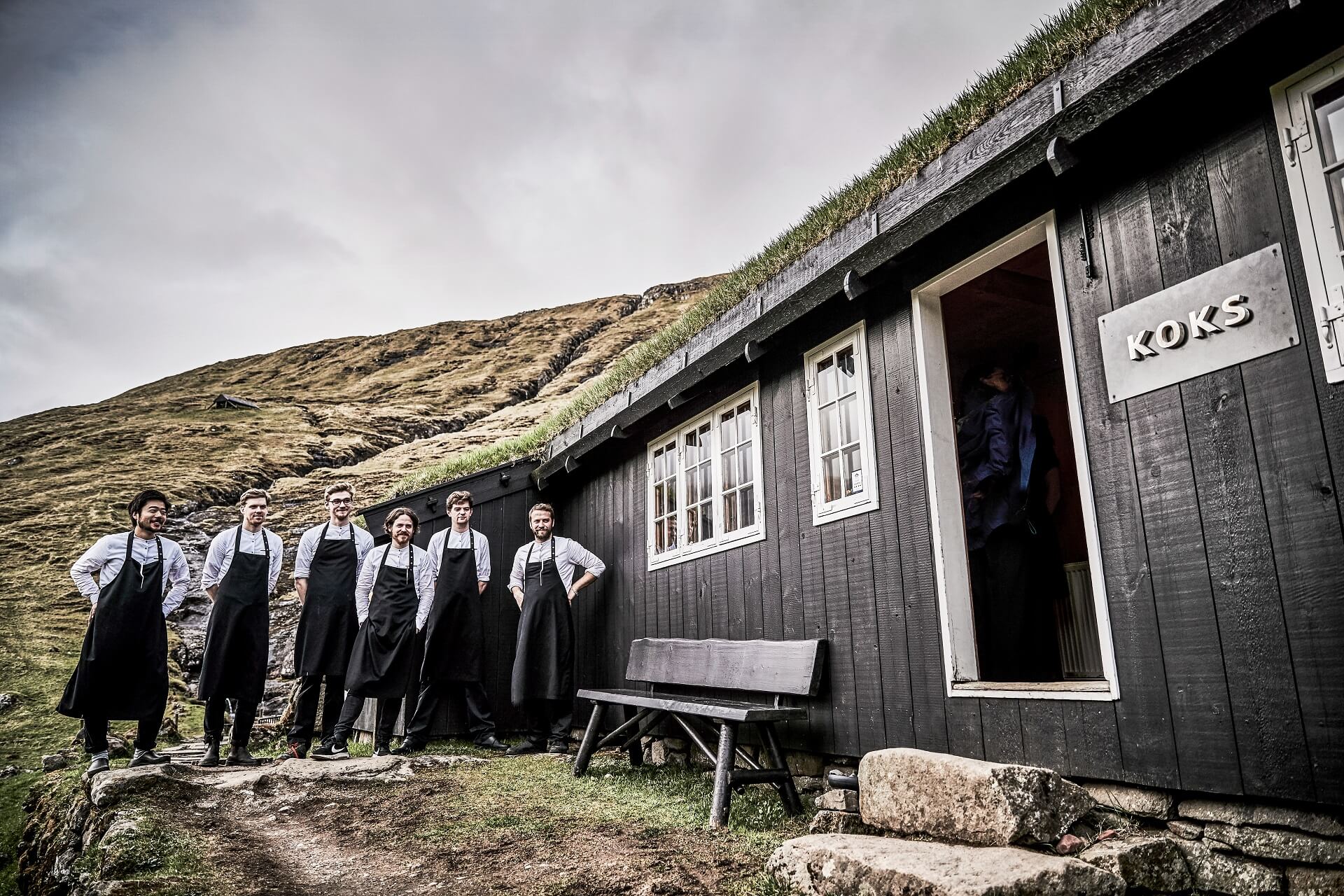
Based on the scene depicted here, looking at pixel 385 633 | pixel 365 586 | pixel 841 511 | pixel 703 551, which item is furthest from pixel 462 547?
pixel 841 511

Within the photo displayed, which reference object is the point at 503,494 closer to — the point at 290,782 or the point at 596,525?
the point at 596,525

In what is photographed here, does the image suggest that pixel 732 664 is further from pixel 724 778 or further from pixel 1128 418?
pixel 1128 418

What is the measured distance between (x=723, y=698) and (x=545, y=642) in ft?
7.04

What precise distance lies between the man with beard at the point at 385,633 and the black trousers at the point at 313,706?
0.30 feet

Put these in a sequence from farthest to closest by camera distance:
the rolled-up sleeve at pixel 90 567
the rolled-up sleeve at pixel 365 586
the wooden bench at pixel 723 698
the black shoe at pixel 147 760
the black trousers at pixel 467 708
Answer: the black trousers at pixel 467 708 < the rolled-up sleeve at pixel 365 586 < the rolled-up sleeve at pixel 90 567 < the black shoe at pixel 147 760 < the wooden bench at pixel 723 698

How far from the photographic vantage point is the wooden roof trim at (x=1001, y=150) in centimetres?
265

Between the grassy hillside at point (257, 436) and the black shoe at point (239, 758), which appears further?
the grassy hillside at point (257, 436)

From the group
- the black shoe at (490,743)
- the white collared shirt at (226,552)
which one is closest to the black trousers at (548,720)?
the black shoe at (490,743)

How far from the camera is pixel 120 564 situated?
5395 mm

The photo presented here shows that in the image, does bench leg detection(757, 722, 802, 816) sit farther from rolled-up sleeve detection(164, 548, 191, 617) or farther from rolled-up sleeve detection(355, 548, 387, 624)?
rolled-up sleeve detection(164, 548, 191, 617)

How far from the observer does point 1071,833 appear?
2678 millimetres

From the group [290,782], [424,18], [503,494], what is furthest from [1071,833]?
[424,18]

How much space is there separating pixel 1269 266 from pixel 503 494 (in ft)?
22.6

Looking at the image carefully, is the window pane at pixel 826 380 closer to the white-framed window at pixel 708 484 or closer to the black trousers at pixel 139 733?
the white-framed window at pixel 708 484
